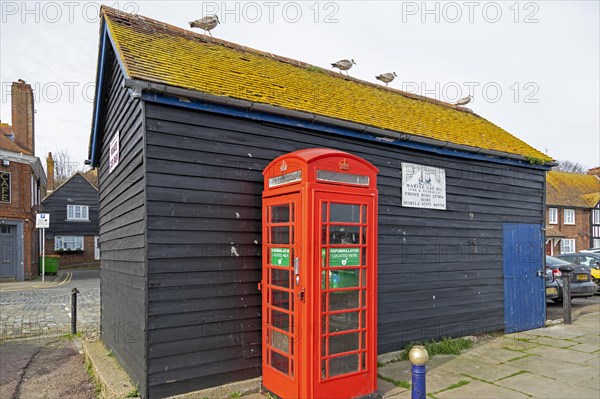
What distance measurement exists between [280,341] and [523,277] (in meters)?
6.69

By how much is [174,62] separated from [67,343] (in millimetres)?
6727

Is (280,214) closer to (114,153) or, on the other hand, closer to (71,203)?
(114,153)

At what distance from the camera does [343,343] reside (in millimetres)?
5035

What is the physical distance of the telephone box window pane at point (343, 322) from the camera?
16.2ft

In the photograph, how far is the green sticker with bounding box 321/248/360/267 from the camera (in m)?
4.93

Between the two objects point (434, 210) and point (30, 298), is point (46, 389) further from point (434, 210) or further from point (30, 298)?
point (30, 298)

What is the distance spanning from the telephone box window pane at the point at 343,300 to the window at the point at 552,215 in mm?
40720

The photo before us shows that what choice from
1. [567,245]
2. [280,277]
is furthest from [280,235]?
[567,245]

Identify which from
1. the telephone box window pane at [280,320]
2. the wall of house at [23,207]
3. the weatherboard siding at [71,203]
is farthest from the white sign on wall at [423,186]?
the weatherboard siding at [71,203]

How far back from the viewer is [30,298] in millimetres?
15469

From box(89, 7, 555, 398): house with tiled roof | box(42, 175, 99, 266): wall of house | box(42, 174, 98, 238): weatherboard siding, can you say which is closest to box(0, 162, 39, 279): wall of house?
box(42, 175, 99, 266): wall of house

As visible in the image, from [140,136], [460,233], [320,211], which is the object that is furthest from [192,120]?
[460,233]

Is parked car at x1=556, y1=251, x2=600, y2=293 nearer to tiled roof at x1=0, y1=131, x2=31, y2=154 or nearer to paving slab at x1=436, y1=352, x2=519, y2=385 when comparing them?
paving slab at x1=436, y1=352, x2=519, y2=385

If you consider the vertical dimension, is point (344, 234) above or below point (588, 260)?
above
